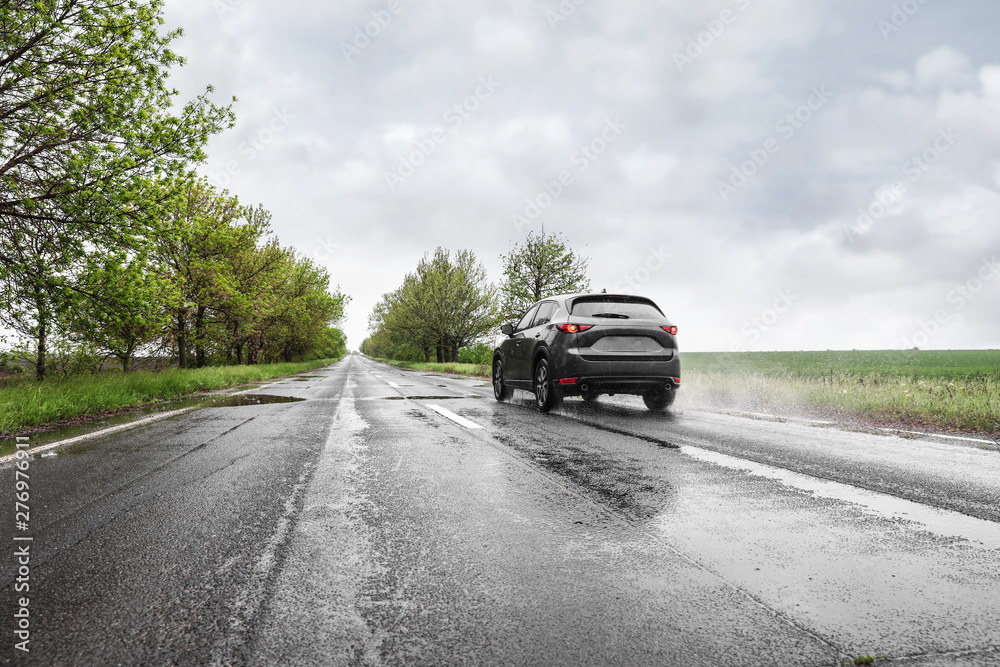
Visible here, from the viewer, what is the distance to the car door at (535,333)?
8.81 meters

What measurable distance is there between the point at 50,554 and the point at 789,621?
3246 mm

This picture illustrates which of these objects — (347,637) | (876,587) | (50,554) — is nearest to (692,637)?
(876,587)

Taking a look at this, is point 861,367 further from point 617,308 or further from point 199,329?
point 199,329

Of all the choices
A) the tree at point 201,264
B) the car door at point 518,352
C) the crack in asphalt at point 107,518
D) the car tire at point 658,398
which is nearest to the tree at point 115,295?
the tree at point 201,264

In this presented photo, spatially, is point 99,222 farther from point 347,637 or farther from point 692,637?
point 692,637

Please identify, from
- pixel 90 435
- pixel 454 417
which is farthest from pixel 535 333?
pixel 90 435

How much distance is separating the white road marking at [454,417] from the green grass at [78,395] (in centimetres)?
571

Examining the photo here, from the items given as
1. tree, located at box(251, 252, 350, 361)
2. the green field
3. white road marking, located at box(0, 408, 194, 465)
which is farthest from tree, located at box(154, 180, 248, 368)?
the green field

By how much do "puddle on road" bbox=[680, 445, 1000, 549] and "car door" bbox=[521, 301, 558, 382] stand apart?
15.0 ft

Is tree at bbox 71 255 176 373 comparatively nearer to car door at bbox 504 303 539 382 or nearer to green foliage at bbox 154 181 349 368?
green foliage at bbox 154 181 349 368

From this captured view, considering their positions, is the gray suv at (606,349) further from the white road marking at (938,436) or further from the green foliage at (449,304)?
the green foliage at (449,304)

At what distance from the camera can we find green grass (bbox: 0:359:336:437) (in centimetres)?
748

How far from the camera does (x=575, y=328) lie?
7.93 meters

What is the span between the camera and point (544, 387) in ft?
27.8
